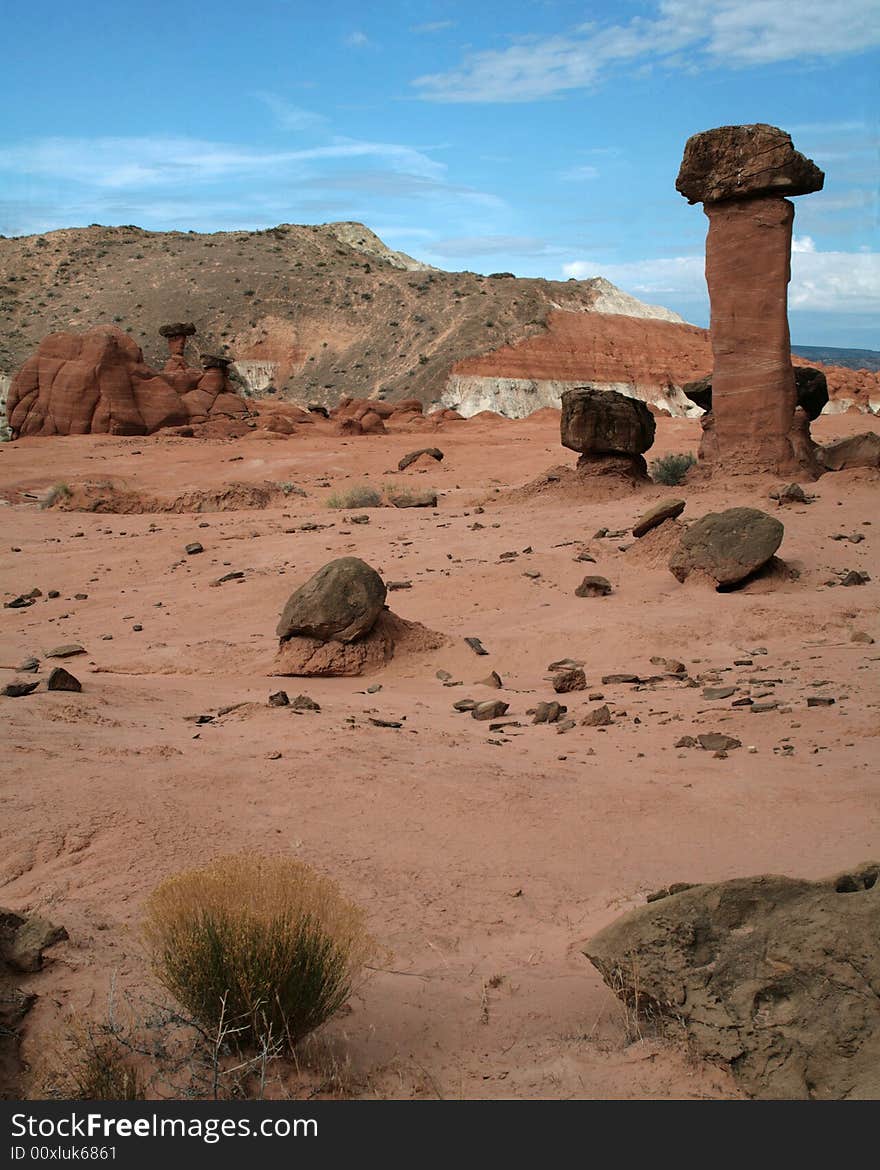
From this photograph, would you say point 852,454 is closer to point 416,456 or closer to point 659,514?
point 659,514

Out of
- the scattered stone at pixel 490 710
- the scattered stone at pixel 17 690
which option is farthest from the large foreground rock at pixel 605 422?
the scattered stone at pixel 17 690

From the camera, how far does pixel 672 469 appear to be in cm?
1806

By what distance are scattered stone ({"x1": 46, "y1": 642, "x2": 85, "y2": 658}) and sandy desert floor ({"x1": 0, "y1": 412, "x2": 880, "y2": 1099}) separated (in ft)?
0.75

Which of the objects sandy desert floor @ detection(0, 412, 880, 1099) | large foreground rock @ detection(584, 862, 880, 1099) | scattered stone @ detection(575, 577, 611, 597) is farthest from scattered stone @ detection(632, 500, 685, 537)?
large foreground rock @ detection(584, 862, 880, 1099)

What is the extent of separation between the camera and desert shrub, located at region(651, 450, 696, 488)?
17.4 metres

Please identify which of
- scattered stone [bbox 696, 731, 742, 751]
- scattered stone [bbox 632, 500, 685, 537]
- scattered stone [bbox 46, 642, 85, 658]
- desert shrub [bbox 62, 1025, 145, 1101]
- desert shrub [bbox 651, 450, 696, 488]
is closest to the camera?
desert shrub [bbox 62, 1025, 145, 1101]

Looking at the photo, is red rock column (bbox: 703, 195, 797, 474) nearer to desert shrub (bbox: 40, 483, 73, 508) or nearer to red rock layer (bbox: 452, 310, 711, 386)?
desert shrub (bbox: 40, 483, 73, 508)

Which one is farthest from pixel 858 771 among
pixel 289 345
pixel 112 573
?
pixel 289 345

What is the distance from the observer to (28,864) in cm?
476

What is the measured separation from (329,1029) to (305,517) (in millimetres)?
14685

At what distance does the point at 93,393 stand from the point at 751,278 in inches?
786

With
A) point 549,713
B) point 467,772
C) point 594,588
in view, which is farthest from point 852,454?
point 467,772

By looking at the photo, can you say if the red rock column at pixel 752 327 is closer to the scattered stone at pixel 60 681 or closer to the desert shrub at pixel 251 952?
the scattered stone at pixel 60 681

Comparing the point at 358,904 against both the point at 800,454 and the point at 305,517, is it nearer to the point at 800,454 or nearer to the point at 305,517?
the point at 800,454
